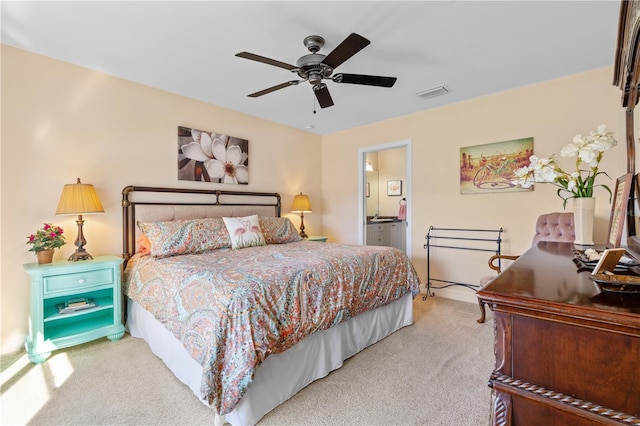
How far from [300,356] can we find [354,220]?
318 cm

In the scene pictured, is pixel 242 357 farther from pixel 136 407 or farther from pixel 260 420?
pixel 136 407

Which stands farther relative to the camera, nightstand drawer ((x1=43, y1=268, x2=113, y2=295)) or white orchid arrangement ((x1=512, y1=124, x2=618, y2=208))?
nightstand drawer ((x1=43, y1=268, x2=113, y2=295))

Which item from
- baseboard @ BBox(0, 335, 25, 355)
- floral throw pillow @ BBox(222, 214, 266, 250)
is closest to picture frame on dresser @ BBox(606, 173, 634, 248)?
floral throw pillow @ BBox(222, 214, 266, 250)

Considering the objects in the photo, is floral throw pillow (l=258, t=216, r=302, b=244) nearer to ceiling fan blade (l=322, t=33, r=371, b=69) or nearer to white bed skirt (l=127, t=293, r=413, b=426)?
white bed skirt (l=127, t=293, r=413, b=426)

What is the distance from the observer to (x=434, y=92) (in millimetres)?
3414

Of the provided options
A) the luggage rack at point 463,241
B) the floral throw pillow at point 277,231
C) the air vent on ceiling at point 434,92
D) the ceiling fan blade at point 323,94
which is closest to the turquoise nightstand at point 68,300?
the floral throw pillow at point 277,231

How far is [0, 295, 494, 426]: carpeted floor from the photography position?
1714 mm

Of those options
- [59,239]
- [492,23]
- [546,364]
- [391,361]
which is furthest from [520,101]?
[59,239]

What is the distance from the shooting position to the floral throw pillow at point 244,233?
10.5ft

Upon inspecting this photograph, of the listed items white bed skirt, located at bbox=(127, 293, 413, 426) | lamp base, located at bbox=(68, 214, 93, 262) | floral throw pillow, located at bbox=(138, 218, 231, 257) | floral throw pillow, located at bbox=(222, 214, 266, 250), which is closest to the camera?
white bed skirt, located at bbox=(127, 293, 413, 426)

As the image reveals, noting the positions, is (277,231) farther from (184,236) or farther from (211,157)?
(211,157)

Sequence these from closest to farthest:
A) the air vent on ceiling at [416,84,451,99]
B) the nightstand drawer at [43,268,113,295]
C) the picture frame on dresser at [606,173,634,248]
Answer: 1. the picture frame on dresser at [606,173,634,248]
2. the nightstand drawer at [43,268,113,295]
3. the air vent on ceiling at [416,84,451,99]

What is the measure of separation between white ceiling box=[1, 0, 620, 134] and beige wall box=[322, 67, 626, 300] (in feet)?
0.79

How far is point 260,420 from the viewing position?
5.55 ft
